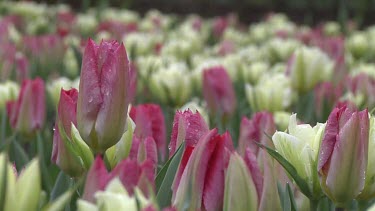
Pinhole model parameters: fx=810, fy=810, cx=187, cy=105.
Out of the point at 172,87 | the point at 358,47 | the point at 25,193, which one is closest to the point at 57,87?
the point at 172,87

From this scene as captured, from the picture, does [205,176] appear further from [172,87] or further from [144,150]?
[172,87]

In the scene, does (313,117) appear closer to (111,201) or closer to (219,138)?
(219,138)

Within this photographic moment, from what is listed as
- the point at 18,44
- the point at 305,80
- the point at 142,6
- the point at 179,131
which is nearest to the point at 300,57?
the point at 305,80

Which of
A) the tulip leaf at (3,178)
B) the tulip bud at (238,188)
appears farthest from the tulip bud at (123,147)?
the tulip leaf at (3,178)

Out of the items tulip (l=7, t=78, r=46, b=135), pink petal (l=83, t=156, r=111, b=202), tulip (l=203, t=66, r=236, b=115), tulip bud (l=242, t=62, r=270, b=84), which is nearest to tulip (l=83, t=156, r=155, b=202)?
pink petal (l=83, t=156, r=111, b=202)

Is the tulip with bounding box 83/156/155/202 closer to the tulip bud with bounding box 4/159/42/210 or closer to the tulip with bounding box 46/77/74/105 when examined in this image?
the tulip bud with bounding box 4/159/42/210
